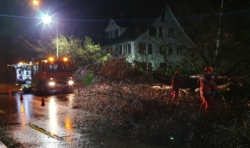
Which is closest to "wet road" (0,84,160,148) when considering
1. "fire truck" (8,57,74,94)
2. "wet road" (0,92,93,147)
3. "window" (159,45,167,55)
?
"wet road" (0,92,93,147)

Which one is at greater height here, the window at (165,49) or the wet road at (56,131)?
the window at (165,49)

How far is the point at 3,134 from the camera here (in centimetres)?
848

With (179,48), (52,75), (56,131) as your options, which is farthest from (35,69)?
(56,131)

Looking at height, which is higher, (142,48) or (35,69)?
(142,48)

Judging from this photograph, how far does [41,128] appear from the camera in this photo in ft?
30.0

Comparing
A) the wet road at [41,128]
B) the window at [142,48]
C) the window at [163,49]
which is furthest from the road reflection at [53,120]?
the window at [142,48]

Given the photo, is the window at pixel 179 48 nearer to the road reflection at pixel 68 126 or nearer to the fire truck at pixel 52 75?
the road reflection at pixel 68 126

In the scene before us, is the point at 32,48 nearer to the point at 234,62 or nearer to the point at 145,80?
the point at 145,80

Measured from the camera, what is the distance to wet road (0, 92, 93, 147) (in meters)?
7.47

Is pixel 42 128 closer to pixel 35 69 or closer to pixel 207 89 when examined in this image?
pixel 207 89

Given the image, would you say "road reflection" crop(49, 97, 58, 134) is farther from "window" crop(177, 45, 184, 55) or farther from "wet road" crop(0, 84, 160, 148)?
"window" crop(177, 45, 184, 55)

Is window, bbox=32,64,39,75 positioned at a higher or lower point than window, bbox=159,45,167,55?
lower

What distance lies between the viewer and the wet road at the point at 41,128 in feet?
24.5

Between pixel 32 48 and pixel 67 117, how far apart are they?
29584mm
